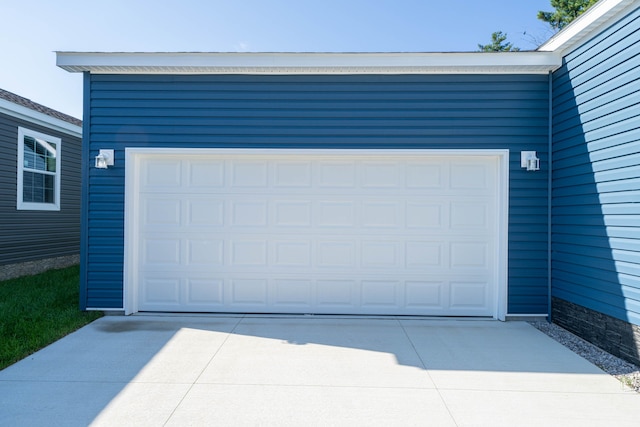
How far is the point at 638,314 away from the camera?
378cm

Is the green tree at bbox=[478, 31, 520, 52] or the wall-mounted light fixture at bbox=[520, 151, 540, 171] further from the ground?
the green tree at bbox=[478, 31, 520, 52]

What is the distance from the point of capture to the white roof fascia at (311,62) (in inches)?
207

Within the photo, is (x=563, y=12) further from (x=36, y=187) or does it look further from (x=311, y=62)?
(x=36, y=187)

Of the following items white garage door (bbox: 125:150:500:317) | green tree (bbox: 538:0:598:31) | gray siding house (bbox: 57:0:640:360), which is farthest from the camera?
green tree (bbox: 538:0:598:31)

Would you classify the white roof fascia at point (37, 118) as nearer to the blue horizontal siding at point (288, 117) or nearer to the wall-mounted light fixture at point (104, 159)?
the blue horizontal siding at point (288, 117)

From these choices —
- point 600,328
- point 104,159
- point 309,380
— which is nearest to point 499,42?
point 600,328

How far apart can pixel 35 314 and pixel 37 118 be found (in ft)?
16.5

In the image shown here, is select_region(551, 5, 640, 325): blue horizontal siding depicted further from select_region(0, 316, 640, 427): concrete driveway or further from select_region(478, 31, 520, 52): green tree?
select_region(478, 31, 520, 52): green tree

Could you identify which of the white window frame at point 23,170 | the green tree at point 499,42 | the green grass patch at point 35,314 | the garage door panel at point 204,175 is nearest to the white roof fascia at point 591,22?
the garage door panel at point 204,175

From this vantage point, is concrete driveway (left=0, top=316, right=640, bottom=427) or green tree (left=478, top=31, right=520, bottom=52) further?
green tree (left=478, top=31, right=520, bottom=52)

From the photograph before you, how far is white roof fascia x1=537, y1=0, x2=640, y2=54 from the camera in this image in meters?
3.97

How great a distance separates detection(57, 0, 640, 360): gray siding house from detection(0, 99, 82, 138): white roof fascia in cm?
354

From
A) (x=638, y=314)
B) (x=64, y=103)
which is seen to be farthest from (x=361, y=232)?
(x=64, y=103)

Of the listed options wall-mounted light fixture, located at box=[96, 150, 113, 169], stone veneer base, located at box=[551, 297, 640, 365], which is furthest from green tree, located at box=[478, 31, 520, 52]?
wall-mounted light fixture, located at box=[96, 150, 113, 169]
